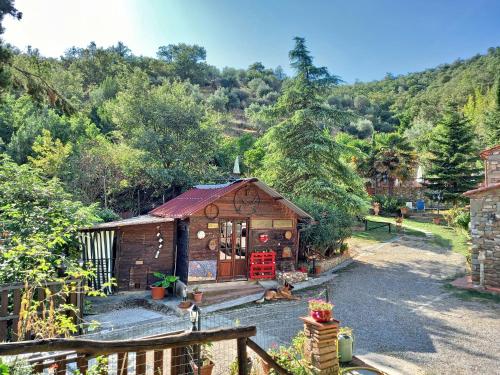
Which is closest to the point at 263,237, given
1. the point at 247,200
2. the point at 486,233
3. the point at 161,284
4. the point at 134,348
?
the point at 247,200

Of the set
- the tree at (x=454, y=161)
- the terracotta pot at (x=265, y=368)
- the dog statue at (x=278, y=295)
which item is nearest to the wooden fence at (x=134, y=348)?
the terracotta pot at (x=265, y=368)

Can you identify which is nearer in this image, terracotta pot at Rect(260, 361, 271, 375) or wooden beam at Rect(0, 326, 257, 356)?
wooden beam at Rect(0, 326, 257, 356)

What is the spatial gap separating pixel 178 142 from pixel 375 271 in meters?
14.4

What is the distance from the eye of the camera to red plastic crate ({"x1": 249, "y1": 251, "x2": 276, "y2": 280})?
48.8ft

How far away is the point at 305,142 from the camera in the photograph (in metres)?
21.5

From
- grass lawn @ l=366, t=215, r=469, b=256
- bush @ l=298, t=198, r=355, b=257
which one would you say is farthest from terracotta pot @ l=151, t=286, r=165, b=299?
grass lawn @ l=366, t=215, r=469, b=256

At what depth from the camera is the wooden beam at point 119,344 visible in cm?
256

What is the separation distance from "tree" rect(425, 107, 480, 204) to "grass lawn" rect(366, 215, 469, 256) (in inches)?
176

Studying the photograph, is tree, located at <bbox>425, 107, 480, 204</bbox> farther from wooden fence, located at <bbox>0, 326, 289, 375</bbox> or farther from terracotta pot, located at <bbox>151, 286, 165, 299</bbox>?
wooden fence, located at <bbox>0, 326, 289, 375</bbox>

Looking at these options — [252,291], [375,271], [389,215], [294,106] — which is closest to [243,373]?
[252,291]

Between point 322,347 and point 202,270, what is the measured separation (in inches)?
317

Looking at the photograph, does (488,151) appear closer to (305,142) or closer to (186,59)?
(305,142)

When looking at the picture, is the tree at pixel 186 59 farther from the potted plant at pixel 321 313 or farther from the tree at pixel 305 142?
the potted plant at pixel 321 313

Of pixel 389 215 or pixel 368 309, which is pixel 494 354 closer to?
pixel 368 309
